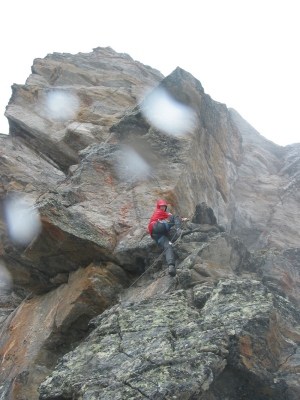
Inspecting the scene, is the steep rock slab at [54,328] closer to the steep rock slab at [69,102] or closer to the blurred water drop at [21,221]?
the blurred water drop at [21,221]

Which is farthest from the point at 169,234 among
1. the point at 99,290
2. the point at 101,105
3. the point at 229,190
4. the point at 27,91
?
the point at 27,91

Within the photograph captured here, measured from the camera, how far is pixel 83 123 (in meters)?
31.5

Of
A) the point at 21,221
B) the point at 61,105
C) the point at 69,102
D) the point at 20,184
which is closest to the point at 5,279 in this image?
the point at 21,221

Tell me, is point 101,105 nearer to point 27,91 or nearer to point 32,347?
point 27,91

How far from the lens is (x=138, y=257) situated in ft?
64.2

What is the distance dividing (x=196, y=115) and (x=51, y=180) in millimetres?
9460

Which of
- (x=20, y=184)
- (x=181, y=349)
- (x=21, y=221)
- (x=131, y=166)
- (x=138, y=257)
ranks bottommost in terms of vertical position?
(x=20, y=184)

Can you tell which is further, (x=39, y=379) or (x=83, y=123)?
(x=83, y=123)

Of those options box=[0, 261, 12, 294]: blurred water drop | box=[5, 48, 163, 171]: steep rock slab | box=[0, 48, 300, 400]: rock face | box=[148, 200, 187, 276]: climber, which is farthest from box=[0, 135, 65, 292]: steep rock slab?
box=[148, 200, 187, 276]: climber

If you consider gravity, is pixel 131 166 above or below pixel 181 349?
above

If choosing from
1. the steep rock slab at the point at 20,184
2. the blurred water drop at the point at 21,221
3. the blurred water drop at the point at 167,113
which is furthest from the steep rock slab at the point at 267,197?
the blurred water drop at the point at 21,221

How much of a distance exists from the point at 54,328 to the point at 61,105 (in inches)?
780

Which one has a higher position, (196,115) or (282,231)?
(196,115)

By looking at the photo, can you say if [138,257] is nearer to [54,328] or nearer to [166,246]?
[166,246]
